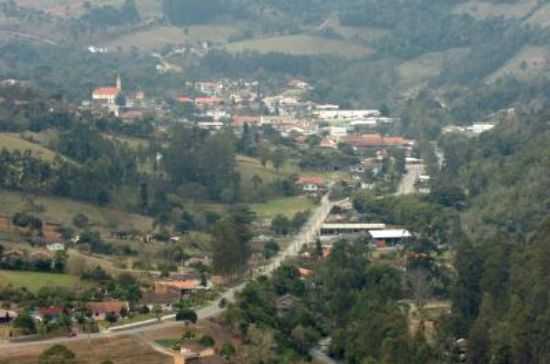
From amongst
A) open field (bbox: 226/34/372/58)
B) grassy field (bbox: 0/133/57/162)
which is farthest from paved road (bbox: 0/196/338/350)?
open field (bbox: 226/34/372/58)

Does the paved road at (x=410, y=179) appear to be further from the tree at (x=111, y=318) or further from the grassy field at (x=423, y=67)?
the grassy field at (x=423, y=67)

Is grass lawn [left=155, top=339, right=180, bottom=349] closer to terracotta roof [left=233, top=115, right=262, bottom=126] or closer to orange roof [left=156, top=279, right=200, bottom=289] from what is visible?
orange roof [left=156, top=279, right=200, bottom=289]

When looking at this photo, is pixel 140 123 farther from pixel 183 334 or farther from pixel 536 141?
pixel 183 334

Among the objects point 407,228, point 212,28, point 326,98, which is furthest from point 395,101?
point 407,228

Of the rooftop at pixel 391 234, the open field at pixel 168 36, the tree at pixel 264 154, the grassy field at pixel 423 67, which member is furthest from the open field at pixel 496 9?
the rooftop at pixel 391 234

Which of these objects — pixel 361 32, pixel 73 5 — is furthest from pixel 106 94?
pixel 73 5
